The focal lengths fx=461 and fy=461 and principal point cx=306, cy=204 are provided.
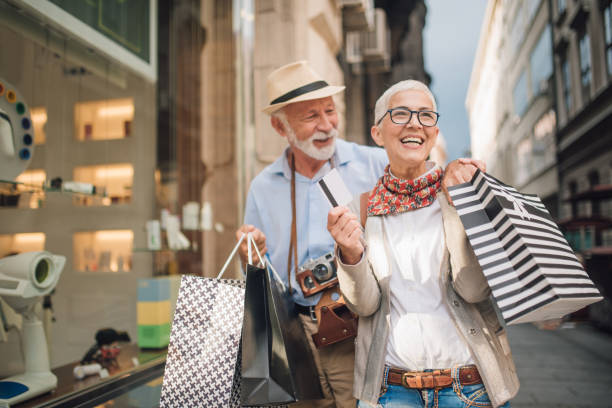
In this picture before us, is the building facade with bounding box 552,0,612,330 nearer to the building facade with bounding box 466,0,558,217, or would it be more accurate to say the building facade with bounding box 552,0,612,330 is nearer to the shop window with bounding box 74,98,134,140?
the building facade with bounding box 466,0,558,217

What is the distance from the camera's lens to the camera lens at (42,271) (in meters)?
2.61

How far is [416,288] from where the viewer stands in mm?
1707

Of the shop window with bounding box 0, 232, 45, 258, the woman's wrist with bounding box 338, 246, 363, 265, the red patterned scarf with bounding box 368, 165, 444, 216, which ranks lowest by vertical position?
the woman's wrist with bounding box 338, 246, 363, 265

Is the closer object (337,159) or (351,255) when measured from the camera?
(351,255)

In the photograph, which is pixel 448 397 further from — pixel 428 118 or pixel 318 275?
pixel 428 118

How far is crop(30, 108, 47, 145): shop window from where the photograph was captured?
2.98 meters

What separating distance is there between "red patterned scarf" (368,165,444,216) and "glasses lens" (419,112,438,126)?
18 centimetres

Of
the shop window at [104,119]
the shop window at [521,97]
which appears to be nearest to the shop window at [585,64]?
the shop window at [521,97]

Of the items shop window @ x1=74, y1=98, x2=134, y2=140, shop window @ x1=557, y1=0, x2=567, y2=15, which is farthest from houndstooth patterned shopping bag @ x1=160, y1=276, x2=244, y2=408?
shop window @ x1=557, y1=0, x2=567, y2=15

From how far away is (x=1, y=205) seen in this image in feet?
8.84

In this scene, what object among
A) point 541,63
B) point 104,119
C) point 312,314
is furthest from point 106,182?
point 541,63

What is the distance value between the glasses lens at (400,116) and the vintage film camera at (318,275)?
2.43 feet

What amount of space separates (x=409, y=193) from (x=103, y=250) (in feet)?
9.92

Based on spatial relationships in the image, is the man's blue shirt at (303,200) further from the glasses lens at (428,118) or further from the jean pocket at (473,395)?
the jean pocket at (473,395)
